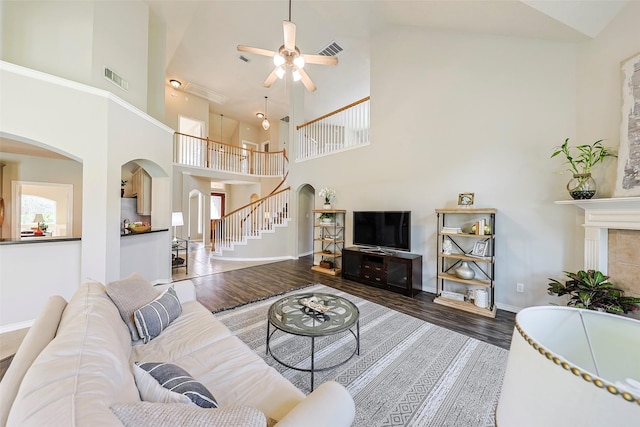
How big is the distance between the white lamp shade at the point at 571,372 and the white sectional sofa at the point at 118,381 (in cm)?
74

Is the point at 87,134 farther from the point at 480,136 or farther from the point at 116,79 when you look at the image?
the point at 480,136

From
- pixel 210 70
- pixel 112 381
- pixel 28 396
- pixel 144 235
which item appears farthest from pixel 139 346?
pixel 210 70

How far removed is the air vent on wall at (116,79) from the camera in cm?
338

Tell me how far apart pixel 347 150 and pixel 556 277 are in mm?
3784

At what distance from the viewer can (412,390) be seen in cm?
181

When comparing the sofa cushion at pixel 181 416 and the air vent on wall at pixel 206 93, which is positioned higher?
the air vent on wall at pixel 206 93

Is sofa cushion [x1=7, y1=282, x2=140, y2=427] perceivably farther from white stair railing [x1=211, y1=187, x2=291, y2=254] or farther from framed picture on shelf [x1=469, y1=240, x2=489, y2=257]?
white stair railing [x1=211, y1=187, x2=291, y2=254]

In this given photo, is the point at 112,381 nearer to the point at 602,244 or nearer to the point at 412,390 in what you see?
the point at 412,390

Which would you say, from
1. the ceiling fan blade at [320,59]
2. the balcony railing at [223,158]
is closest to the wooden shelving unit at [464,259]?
the ceiling fan blade at [320,59]

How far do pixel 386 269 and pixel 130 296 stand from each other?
3.33 meters

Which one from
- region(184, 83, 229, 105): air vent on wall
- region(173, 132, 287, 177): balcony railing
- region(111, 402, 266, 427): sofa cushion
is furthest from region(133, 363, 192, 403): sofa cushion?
region(184, 83, 229, 105): air vent on wall

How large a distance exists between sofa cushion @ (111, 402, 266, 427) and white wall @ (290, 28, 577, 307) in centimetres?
367

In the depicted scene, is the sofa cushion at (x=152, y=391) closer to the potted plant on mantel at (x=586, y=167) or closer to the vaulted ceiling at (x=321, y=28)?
the potted plant on mantel at (x=586, y=167)

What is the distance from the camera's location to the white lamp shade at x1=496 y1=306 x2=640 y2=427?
11.6 inches
